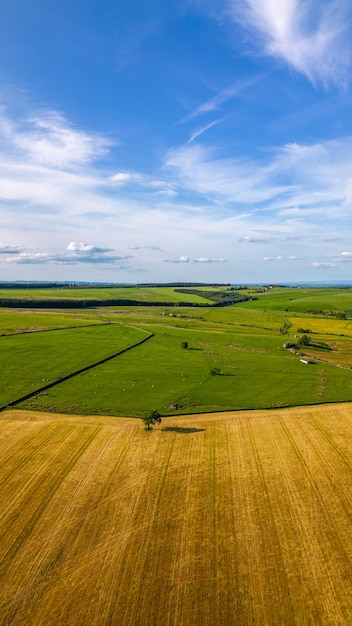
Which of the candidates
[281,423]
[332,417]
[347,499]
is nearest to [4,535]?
[347,499]

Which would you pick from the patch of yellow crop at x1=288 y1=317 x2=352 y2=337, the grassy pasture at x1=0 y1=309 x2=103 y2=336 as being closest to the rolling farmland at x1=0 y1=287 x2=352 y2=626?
the grassy pasture at x1=0 y1=309 x2=103 y2=336

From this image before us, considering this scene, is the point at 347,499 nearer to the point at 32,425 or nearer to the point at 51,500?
the point at 51,500

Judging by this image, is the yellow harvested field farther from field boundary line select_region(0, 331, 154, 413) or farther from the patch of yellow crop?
the patch of yellow crop

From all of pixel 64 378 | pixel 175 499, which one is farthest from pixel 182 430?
pixel 64 378

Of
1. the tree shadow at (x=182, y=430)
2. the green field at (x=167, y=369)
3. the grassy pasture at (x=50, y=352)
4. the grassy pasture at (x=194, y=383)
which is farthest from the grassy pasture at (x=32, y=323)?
the tree shadow at (x=182, y=430)

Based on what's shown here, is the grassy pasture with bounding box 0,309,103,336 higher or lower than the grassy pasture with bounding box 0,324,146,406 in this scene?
higher

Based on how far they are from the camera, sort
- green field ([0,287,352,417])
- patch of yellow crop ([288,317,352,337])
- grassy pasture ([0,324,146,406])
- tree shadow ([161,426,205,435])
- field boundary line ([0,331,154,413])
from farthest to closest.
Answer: patch of yellow crop ([288,317,352,337]), grassy pasture ([0,324,146,406]), green field ([0,287,352,417]), field boundary line ([0,331,154,413]), tree shadow ([161,426,205,435])
